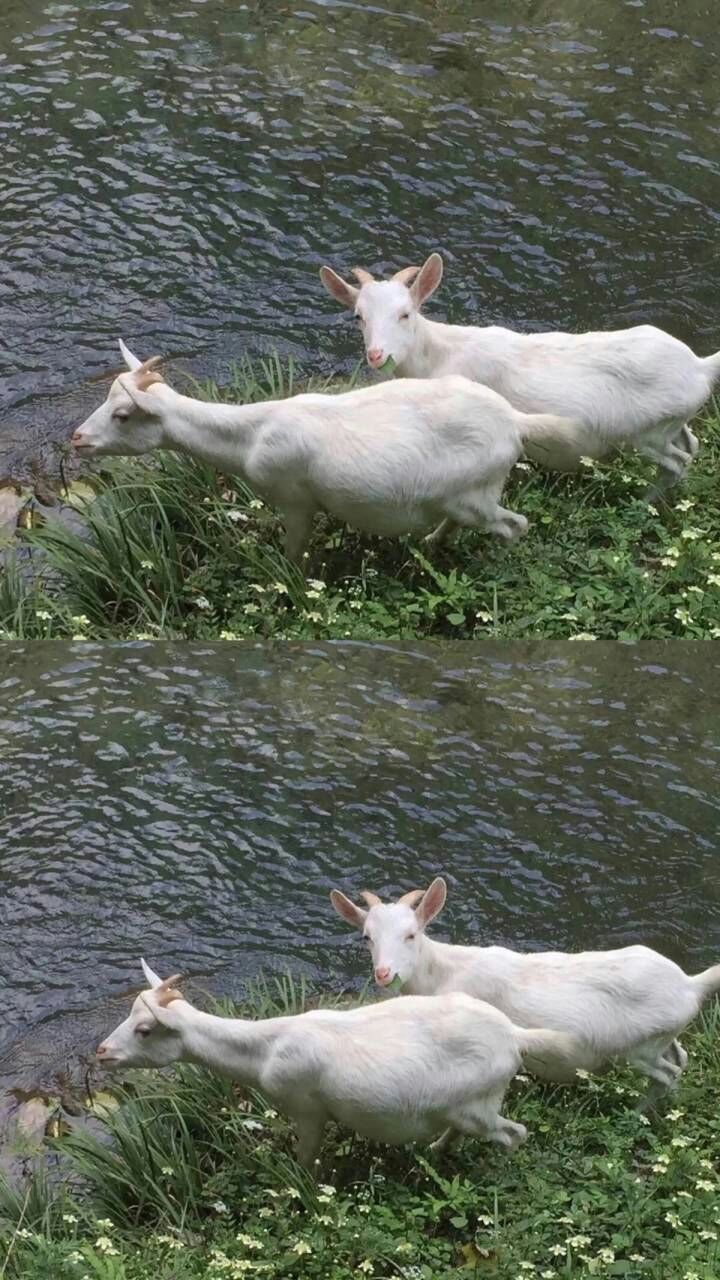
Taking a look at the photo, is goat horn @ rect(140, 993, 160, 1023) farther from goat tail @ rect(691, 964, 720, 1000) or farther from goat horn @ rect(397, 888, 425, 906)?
goat tail @ rect(691, 964, 720, 1000)

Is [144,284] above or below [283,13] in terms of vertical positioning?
below

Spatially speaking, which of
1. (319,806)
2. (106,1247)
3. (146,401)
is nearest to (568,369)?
(146,401)

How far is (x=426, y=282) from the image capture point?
1059 cm

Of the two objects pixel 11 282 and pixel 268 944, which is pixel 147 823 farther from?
pixel 11 282

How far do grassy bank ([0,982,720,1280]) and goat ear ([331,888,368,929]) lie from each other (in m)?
0.82

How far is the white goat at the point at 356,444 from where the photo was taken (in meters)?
9.84

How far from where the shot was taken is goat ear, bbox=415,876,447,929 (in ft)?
27.8

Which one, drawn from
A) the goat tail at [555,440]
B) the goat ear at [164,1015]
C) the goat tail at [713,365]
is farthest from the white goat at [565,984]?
the goat tail at [713,365]

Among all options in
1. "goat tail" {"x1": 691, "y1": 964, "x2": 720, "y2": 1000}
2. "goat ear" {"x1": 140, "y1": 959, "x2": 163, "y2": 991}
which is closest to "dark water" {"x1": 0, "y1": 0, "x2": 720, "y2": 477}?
"goat ear" {"x1": 140, "y1": 959, "x2": 163, "y2": 991}

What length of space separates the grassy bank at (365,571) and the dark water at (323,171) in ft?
4.22

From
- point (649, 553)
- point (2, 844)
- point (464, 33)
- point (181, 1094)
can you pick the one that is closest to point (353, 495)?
point (649, 553)

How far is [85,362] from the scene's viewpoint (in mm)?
12023

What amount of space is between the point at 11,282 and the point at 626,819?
5142 millimetres

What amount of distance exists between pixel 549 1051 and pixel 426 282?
4.16 metres
